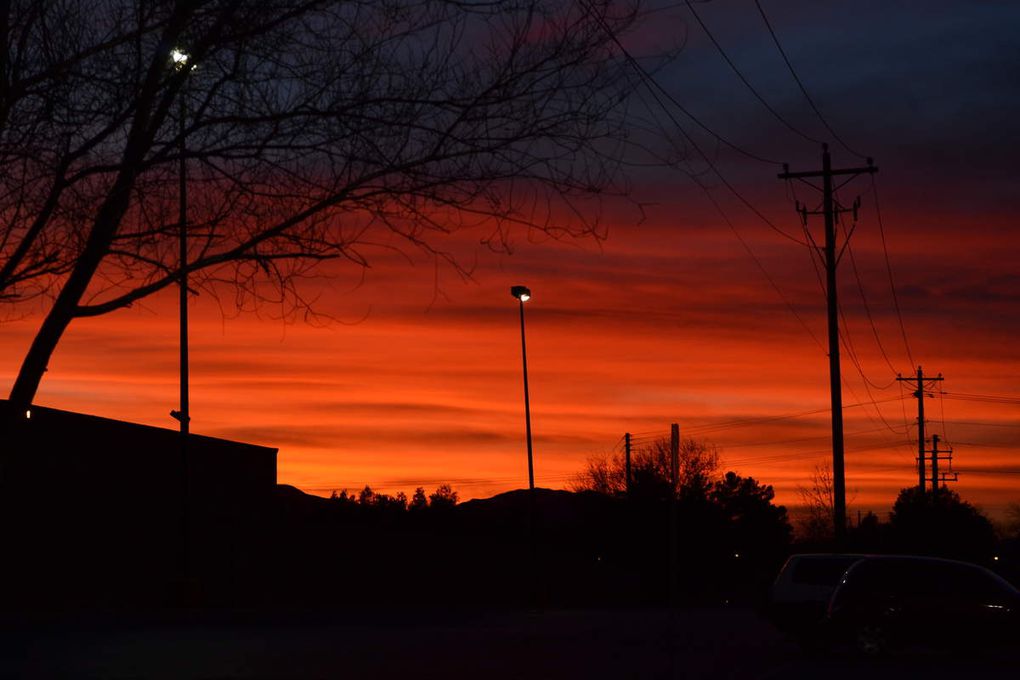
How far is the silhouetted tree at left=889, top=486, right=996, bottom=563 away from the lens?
80.9 meters

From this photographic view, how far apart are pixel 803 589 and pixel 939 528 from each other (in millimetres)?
62631

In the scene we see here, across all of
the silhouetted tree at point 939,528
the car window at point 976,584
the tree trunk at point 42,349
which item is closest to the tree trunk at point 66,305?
the tree trunk at point 42,349

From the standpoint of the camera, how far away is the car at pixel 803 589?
88.5 feet

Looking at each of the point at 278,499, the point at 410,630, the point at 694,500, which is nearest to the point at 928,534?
the point at 694,500

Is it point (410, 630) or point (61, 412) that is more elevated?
point (61, 412)

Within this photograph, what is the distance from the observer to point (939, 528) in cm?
8694

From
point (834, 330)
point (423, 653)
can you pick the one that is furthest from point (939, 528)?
point (423, 653)

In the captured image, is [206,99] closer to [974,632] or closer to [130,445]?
[974,632]

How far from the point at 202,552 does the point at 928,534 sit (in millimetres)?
47381

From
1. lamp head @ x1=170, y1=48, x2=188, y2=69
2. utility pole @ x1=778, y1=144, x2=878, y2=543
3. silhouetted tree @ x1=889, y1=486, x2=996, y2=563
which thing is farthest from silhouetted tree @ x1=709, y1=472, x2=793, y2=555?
lamp head @ x1=170, y1=48, x2=188, y2=69

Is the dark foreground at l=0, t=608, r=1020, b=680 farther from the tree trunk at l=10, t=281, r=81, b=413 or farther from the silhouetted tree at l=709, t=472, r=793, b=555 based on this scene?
the silhouetted tree at l=709, t=472, r=793, b=555

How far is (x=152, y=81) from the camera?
10.5m

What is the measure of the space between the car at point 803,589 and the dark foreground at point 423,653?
0.51m

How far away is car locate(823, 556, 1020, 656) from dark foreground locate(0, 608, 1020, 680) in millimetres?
426
